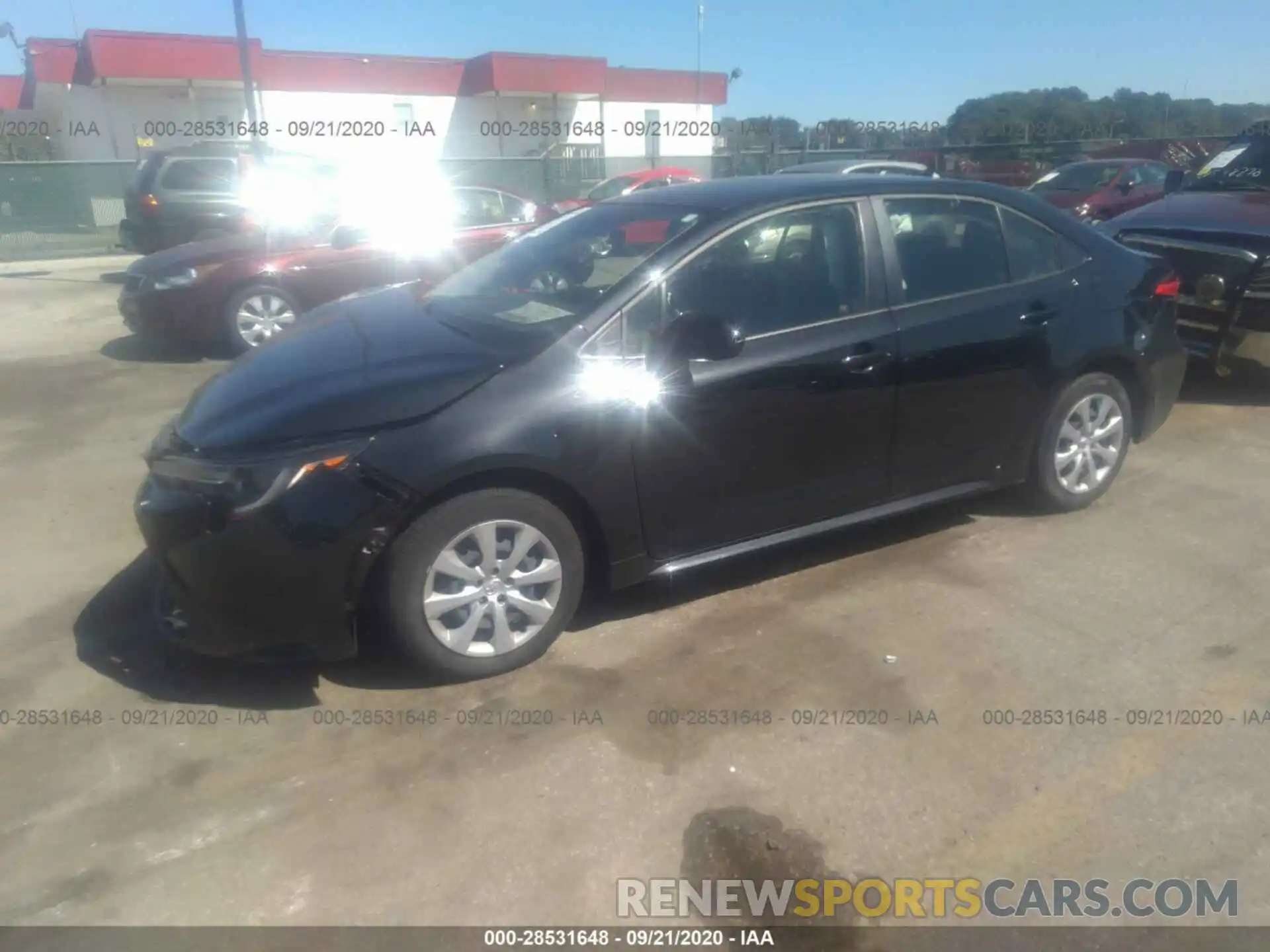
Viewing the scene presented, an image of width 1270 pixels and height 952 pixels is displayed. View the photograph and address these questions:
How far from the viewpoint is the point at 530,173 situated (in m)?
20.2

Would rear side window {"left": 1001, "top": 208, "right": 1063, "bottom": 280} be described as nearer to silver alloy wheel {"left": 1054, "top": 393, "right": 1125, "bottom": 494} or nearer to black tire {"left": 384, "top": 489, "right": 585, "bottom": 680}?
silver alloy wheel {"left": 1054, "top": 393, "right": 1125, "bottom": 494}

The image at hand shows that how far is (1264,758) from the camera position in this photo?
3.07 metres

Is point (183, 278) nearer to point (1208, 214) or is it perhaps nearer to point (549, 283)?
point (549, 283)

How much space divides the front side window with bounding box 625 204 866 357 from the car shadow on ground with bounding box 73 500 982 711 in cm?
98

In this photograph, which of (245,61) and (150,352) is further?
(245,61)

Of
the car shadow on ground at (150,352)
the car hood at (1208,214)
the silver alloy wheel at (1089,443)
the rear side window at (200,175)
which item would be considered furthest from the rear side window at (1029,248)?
the rear side window at (200,175)

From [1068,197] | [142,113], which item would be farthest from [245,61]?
[142,113]

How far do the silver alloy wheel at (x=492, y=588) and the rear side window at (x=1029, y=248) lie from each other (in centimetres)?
257

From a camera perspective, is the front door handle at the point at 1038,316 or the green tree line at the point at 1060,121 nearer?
the front door handle at the point at 1038,316

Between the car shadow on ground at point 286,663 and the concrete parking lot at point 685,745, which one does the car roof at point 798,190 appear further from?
the concrete parking lot at point 685,745

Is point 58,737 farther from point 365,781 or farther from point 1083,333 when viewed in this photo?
point 1083,333

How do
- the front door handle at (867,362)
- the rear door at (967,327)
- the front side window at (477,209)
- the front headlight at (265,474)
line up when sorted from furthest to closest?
the front side window at (477,209)
the rear door at (967,327)
the front door handle at (867,362)
the front headlight at (265,474)

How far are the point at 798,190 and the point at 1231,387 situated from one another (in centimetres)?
499

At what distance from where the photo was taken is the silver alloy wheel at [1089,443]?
4.71 m
